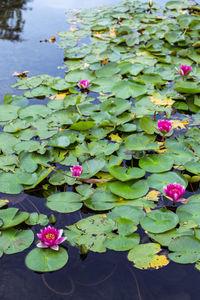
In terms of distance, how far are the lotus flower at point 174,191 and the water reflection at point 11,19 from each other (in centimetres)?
392

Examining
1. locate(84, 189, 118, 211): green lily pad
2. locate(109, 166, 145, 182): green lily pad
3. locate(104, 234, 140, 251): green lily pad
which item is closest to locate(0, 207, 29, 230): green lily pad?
locate(84, 189, 118, 211): green lily pad

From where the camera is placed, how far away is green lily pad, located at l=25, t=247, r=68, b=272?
1604 mm

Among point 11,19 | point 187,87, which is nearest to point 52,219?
point 187,87

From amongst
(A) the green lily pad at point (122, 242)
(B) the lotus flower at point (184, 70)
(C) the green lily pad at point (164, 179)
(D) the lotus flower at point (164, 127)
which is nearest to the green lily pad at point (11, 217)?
(A) the green lily pad at point (122, 242)

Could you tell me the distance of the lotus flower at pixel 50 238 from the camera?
66.6 inches

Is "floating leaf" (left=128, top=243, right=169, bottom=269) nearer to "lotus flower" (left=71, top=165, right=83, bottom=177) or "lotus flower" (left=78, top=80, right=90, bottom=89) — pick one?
"lotus flower" (left=71, top=165, right=83, bottom=177)

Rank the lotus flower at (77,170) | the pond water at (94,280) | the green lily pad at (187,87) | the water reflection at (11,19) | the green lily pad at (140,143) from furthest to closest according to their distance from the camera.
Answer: the water reflection at (11,19)
the green lily pad at (187,87)
the green lily pad at (140,143)
the lotus flower at (77,170)
the pond water at (94,280)

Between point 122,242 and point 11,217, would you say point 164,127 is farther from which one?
point 11,217

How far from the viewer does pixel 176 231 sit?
178 centimetres

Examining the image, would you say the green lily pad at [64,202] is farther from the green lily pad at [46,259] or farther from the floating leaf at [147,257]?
the floating leaf at [147,257]

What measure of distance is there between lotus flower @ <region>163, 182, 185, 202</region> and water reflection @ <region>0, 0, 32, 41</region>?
12.9 ft

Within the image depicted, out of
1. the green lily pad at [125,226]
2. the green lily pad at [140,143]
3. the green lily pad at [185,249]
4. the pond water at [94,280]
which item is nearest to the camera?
the pond water at [94,280]

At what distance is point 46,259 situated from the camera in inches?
64.9

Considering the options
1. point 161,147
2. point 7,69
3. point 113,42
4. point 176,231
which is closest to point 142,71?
point 113,42
